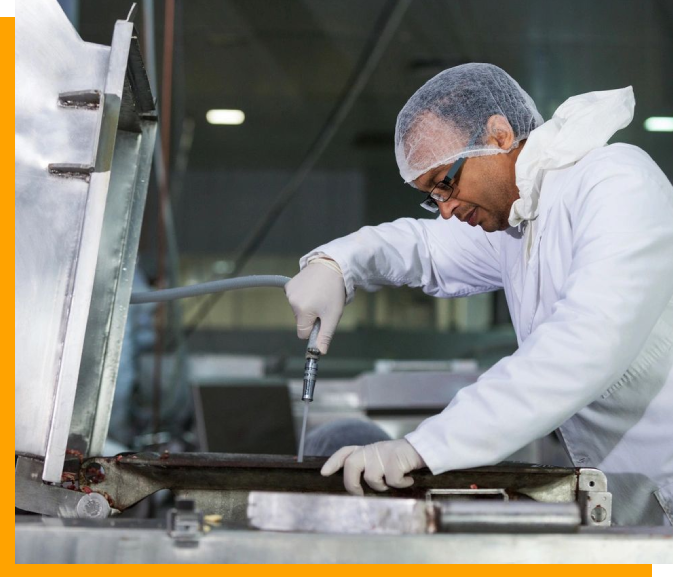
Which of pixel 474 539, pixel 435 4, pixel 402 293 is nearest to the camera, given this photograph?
pixel 474 539

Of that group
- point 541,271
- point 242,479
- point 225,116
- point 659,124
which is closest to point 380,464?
point 242,479

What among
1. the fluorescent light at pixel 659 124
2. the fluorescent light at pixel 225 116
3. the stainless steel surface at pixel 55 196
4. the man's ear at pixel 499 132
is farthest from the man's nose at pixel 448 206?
the fluorescent light at pixel 225 116

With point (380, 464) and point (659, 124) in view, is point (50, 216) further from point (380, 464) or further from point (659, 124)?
point (659, 124)

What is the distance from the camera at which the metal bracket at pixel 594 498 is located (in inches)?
37.0

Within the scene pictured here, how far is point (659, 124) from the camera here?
519cm

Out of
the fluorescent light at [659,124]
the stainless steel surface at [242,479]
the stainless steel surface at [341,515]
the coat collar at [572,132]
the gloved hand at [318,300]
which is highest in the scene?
the fluorescent light at [659,124]

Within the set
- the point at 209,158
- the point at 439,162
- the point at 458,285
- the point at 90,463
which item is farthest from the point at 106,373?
the point at 209,158

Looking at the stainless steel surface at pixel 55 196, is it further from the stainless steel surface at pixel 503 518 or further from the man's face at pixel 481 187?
the man's face at pixel 481 187

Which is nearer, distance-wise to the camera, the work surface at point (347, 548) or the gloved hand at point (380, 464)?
the work surface at point (347, 548)

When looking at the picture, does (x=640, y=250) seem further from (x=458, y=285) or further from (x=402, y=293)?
(x=402, y=293)

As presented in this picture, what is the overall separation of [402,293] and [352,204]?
0.85 metres

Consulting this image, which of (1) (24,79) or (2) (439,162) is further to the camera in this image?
(2) (439,162)

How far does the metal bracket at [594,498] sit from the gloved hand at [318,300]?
0.46 meters

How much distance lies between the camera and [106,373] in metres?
1.18
